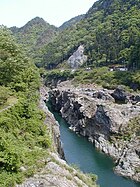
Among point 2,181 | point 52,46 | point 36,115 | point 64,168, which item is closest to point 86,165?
point 36,115

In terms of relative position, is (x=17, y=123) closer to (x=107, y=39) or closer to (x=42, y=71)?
(x=107, y=39)

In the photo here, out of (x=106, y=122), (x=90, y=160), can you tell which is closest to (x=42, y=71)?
(x=106, y=122)

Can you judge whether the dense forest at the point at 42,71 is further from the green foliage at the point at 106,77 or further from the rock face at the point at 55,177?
the rock face at the point at 55,177

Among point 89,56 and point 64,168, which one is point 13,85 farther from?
point 89,56

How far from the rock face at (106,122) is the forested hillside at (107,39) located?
2059 centimetres

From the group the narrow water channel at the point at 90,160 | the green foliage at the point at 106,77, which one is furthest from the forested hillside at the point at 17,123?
the green foliage at the point at 106,77

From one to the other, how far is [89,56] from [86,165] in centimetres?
7519

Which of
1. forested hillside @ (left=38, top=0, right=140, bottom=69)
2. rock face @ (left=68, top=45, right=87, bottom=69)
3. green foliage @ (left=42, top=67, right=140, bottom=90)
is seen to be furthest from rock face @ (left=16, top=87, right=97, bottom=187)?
rock face @ (left=68, top=45, right=87, bottom=69)

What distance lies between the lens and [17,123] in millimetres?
31828

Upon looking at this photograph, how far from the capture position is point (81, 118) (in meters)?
73.2

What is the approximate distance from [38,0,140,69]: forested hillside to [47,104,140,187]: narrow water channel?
112ft

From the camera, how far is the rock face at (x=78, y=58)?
417ft

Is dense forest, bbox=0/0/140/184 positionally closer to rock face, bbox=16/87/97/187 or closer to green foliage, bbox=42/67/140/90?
green foliage, bbox=42/67/140/90

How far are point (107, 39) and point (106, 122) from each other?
200 ft
